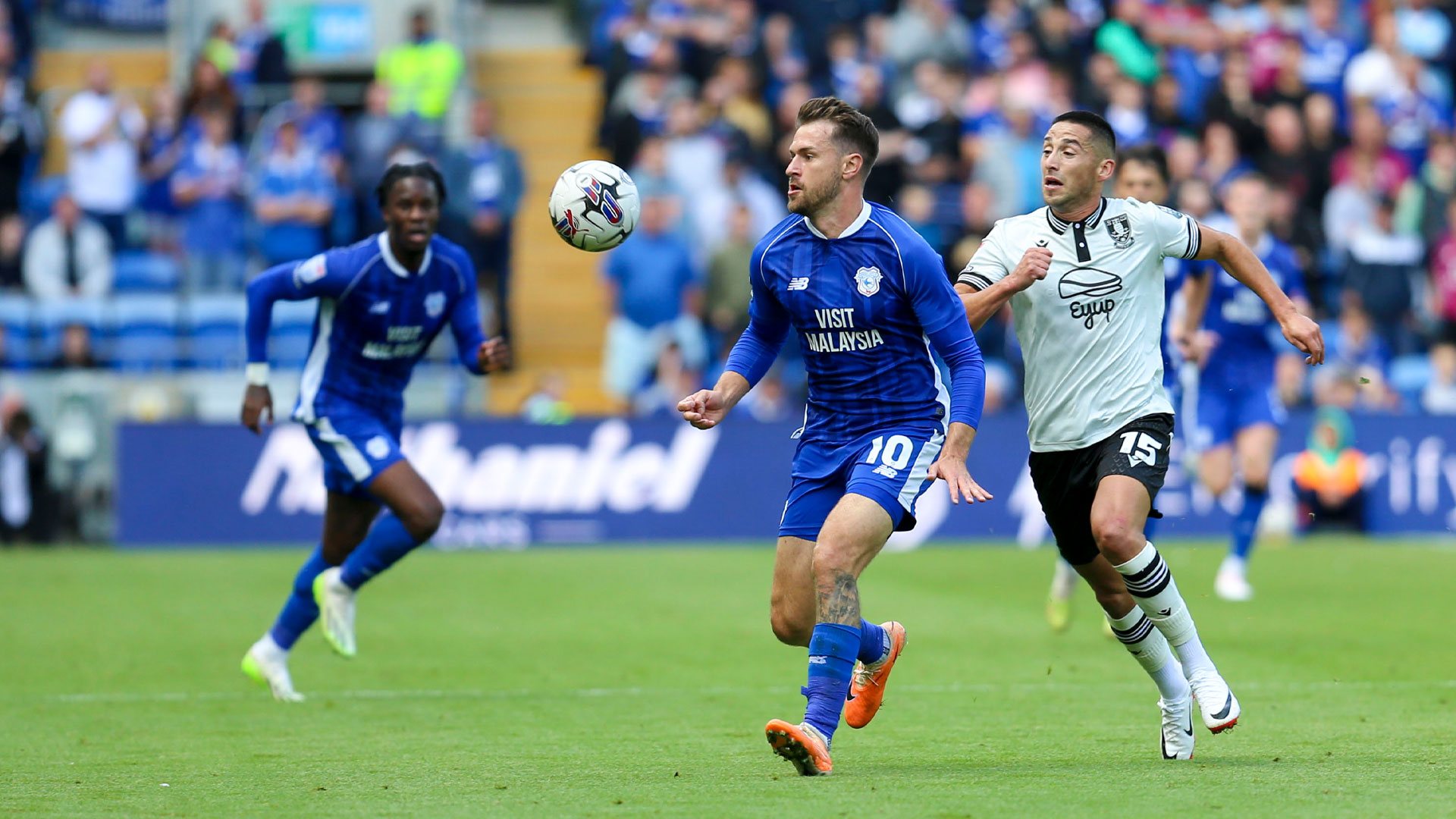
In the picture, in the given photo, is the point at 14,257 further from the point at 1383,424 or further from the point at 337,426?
the point at 1383,424

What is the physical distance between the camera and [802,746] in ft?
21.1

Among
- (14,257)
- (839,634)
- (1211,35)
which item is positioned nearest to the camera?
(839,634)

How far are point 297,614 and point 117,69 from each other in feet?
59.7

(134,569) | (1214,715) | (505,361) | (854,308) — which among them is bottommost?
(134,569)

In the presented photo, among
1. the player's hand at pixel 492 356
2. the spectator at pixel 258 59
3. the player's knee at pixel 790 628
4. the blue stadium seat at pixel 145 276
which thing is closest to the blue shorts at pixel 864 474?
the player's knee at pixel 790 628

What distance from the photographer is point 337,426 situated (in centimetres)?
982

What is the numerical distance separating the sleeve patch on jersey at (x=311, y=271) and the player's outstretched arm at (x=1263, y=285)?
4544 millimetres

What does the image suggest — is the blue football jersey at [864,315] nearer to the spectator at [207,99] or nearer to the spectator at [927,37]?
the spectator at [207,99]

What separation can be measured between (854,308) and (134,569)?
1157 centimetres

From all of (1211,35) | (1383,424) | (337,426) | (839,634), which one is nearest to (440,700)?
(337,426)

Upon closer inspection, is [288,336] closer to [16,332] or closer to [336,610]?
[16,332]

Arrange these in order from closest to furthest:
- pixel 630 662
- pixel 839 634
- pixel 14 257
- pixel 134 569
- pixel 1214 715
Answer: pixel 839 634
pixel 1214 715
pixel 630 662
pixel 134 569
pixel 14 257

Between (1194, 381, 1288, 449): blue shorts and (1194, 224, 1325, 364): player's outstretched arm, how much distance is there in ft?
20.5

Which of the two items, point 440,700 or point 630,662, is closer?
point 440,700
